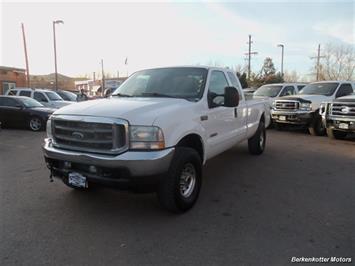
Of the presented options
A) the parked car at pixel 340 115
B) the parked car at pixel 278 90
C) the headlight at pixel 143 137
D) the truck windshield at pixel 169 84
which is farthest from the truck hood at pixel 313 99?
the headlight at pixel 143 137

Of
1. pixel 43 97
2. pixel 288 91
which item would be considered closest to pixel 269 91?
pixel 288 91

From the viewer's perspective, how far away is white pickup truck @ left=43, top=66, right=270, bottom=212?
3.58 meters

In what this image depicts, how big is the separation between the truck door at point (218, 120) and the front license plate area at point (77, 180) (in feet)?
6.11

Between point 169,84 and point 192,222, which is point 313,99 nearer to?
point 169,84

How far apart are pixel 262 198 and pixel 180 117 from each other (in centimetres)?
186

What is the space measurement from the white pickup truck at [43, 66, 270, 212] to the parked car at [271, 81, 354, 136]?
292 inches

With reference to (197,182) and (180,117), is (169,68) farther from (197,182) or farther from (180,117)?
(197,182)

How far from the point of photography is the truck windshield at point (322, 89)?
12.3 m

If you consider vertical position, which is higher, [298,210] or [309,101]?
[309,101]

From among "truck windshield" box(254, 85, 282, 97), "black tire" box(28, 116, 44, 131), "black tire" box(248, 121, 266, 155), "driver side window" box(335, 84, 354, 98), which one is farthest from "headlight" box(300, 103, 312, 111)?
"black tire" box(28, 116, 44, 131)

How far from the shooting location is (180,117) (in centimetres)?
404

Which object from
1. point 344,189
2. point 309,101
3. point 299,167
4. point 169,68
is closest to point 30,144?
point 169,68

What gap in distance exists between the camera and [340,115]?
31.5 ft

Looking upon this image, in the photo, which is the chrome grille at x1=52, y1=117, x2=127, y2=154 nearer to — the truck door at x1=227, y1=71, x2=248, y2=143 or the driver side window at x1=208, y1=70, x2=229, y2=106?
the driver side window at x1=208, y1=70, x2=229, y2=106
